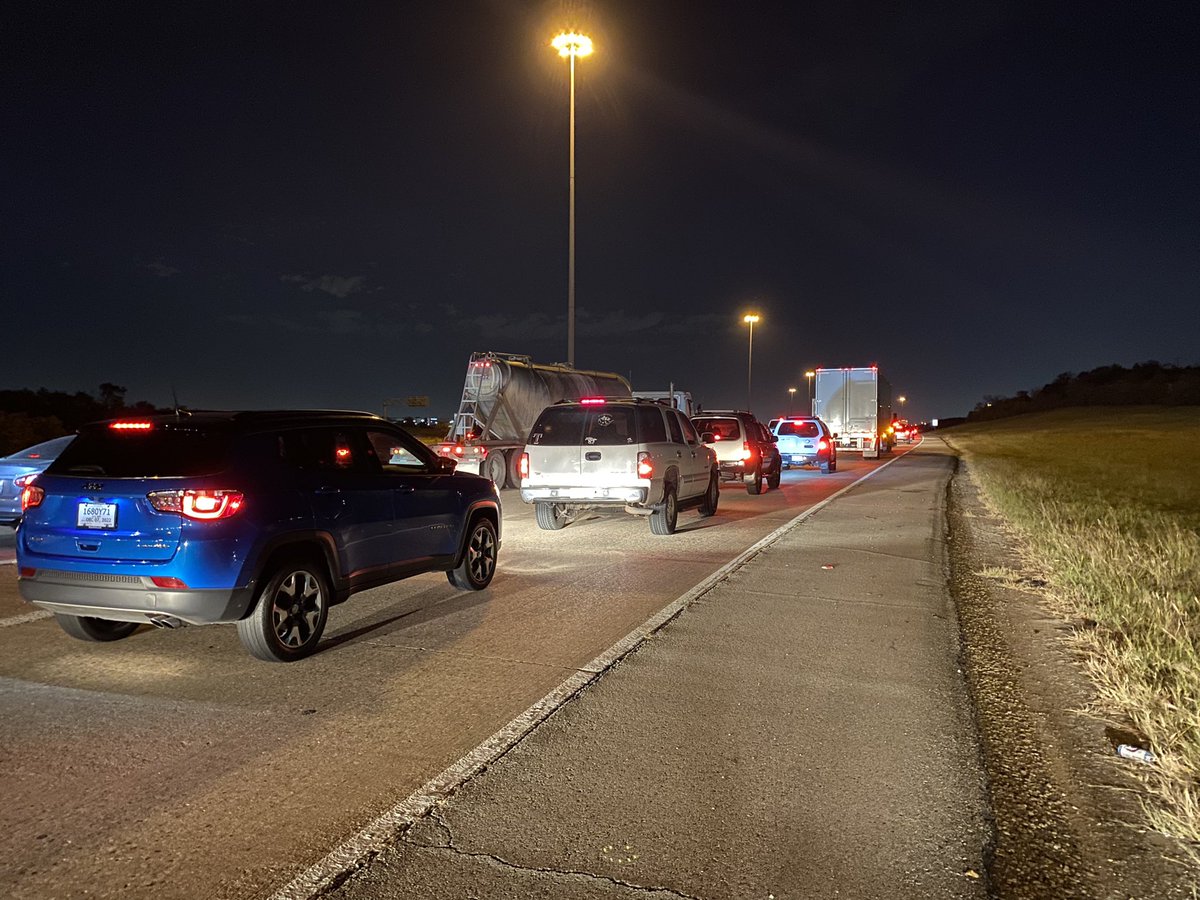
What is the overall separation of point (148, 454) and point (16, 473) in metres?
7.50

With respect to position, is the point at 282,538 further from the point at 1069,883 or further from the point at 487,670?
the point at 1069,883

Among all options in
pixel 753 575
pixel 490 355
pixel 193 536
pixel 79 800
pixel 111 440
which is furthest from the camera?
pixel 490 355

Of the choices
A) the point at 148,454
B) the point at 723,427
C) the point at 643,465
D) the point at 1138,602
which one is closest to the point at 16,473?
the point at 148,454

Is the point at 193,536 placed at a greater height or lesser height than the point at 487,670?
greater

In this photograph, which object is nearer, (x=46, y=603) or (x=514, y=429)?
(x=46, y=603)

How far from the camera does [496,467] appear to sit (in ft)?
66.4

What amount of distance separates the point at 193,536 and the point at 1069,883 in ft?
16.0

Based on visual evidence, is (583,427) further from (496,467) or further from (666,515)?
(496,467)

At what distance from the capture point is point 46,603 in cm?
577

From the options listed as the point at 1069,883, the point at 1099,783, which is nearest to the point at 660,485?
the point at 1099,783

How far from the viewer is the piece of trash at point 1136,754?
414cm

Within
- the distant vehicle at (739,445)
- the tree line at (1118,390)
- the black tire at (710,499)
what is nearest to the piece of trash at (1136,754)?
the black tire at (710,499)

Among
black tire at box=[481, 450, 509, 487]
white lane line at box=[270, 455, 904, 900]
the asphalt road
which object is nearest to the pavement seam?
white lane line at box=[270, 455, 904, 900]

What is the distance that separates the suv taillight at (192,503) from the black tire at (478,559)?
2.92 m
